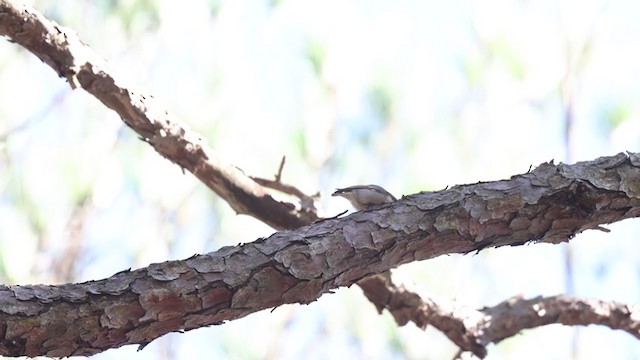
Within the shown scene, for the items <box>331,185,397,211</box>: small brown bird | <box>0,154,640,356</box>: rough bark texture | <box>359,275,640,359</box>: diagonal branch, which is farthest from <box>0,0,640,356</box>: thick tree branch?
<box>359,275,640,359</box>: diagonal branch

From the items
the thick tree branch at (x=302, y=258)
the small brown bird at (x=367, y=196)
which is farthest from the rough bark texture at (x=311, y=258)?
the small brown bird at (x=367, y=196)

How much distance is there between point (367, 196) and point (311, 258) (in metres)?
0.22

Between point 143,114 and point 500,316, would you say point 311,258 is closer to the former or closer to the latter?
point 143,114

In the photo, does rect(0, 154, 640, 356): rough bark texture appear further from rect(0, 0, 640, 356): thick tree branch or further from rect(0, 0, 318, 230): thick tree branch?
rect(0, 0, 318, 230): thick tree branch

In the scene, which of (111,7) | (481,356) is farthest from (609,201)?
(111,7)

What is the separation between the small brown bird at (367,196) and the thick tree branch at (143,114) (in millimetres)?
221

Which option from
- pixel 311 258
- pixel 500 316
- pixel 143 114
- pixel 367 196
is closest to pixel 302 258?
pixel 311 258

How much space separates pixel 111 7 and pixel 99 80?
1.33 m

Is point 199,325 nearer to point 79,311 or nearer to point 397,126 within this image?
point 79,311

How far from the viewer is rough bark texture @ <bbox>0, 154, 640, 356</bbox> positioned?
73 centimetres

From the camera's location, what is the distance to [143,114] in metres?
1.11

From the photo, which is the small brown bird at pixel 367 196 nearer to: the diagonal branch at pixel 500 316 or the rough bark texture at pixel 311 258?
the rough bark texture at pixel 311 258

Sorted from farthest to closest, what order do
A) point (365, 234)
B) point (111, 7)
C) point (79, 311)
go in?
point (111, 7)
point (365, 234)
point (79, 311)

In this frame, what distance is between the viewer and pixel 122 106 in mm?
1106
